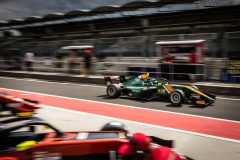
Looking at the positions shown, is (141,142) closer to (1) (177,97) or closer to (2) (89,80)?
(1) (177,97)

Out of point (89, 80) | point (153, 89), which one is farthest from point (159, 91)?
point (89, 80)

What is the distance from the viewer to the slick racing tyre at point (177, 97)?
32.0 ft

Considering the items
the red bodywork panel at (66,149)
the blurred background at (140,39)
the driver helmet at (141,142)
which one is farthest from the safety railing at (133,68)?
the driver helmet at (141,142)

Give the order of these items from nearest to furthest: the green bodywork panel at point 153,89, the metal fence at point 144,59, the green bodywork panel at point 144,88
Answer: the green bodywork panel at point 153,89, the green bodywork panel at point 144,88, the metal fence at point 144,59

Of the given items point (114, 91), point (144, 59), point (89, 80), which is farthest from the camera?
point (144, 59)

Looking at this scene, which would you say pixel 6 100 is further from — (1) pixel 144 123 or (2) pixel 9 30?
(2) pixel 9 30

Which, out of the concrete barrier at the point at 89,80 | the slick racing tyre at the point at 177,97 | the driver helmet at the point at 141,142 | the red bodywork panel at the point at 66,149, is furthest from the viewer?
the concrete barrier at the point at 89,80

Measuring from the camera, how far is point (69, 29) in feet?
127

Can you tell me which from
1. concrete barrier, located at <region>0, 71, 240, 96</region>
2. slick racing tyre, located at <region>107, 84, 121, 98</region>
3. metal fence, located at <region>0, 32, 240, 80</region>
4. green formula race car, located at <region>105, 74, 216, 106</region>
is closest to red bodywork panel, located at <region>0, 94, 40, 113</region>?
slick racing tyre, located at <region>107, 84, 121, 98</region>

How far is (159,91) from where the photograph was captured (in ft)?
34.7

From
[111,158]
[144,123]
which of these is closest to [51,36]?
[144,123]

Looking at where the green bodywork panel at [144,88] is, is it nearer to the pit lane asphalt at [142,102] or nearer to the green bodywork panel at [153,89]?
the green bodywork panel at [153,89]

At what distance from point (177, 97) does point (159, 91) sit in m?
Answer: 0.88

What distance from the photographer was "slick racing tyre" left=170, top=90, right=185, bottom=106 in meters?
9.77
